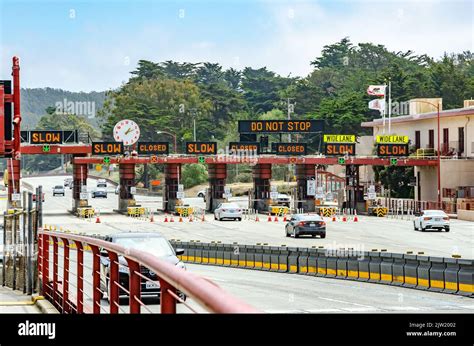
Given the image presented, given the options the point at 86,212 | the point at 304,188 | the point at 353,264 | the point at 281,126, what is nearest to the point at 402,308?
the point at 353,264

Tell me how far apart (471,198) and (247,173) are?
7884cm

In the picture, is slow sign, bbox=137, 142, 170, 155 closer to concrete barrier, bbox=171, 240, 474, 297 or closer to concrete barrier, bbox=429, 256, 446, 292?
concrete barrier, bbox=171, 240, 474, 297

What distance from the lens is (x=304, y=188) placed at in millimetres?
88375

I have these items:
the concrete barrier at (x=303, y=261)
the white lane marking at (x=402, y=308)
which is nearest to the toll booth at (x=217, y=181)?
the concrete barrier at (x=303, y=261)

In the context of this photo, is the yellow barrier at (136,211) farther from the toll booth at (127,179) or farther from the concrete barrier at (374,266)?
the concrete barrier at (374,266)

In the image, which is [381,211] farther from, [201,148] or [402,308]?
[402,308]

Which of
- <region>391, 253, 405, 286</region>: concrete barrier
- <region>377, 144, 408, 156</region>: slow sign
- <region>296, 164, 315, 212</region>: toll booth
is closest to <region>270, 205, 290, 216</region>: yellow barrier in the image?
<region>296, 164, 315, 212</region>: toll booth

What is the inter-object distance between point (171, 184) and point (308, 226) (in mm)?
35979

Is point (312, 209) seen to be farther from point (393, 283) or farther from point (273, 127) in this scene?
point (393, 283)

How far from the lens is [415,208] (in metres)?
86.0

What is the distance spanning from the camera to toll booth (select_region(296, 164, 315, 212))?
3428 inches

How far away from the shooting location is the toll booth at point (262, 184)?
89688 mm

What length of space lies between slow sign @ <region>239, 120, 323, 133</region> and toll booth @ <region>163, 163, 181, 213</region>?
7.27 m
